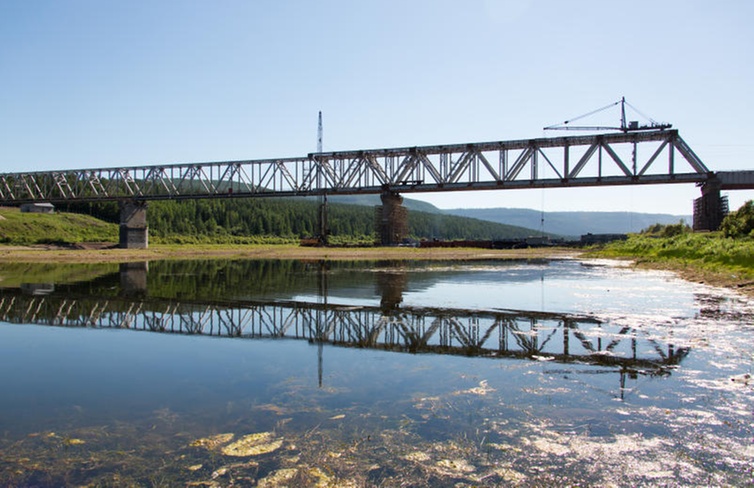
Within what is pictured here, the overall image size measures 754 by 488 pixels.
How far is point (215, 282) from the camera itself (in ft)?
85.8

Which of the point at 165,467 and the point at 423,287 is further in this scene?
the point at 423,287

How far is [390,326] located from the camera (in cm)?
1324

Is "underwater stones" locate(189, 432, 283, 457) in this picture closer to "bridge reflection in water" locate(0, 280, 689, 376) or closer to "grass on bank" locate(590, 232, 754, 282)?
"bridge reflection in water" locate(0, 280, 689, 376)

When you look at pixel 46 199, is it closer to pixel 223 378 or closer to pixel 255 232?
pixel 255 232

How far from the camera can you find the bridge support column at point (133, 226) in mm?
72062

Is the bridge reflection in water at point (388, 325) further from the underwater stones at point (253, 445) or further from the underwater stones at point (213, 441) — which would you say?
the underwater stones at point (213, 441)

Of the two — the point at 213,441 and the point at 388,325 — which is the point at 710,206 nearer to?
the point at 388,325

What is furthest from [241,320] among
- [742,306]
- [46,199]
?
[46,199]

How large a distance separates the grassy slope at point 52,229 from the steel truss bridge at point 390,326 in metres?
69.2

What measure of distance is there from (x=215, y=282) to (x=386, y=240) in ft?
153

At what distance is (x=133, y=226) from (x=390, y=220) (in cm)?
3464

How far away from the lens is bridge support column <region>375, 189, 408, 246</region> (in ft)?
236

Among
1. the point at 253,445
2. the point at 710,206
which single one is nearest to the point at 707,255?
the point at 710,206

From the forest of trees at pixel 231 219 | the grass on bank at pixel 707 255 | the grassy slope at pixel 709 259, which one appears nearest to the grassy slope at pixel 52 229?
the forest of trees at pixel 231 219
